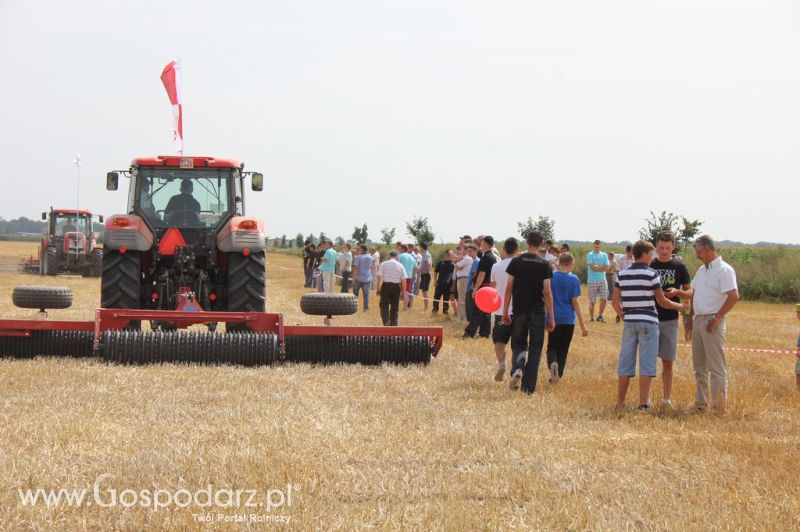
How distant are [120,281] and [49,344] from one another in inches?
60.4

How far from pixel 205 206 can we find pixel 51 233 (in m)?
21.5

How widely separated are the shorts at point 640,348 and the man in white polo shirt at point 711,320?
0.39 meters

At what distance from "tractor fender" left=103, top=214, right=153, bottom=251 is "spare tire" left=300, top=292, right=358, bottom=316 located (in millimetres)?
1975

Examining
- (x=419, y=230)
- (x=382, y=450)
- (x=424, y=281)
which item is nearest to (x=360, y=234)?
(x=419, y=230)

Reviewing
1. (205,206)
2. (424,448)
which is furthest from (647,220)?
(424,448)

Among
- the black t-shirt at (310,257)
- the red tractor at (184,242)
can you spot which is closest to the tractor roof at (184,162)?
the red tractor at (184,242)

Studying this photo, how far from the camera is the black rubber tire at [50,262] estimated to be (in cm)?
3181

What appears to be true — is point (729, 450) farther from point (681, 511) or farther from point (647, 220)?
point (647, 220)

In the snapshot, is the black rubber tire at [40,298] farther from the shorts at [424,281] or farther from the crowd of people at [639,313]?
the shorts at [424,281]

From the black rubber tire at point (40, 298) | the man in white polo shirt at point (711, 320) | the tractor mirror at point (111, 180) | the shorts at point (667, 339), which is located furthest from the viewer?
the black rubber tire at point (40, 298)

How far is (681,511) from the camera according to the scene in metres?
5.24

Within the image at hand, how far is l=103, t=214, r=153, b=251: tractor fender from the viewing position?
11.9 meters

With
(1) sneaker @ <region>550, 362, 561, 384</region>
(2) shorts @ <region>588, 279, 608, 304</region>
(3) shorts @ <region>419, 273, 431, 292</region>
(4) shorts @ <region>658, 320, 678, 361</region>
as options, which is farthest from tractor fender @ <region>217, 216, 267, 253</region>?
(3) shorts @ <region>419, 273, 431, 292</region>

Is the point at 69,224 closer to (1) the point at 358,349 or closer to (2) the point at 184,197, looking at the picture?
(2) the point at 184,197
